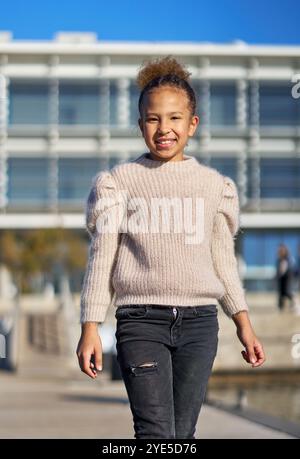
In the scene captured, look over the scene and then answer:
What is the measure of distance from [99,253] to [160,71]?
68cm

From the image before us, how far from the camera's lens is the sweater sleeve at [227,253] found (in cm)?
409

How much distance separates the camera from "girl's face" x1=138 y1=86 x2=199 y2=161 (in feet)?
13.2

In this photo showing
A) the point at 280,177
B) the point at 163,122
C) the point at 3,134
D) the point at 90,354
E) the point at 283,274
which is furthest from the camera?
the point at 280,177

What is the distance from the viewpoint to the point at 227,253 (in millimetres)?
4109

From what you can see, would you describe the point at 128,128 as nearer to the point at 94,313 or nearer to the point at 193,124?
the point at 193,124

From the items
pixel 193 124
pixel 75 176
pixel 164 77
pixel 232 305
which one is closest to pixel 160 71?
pixel 164 77

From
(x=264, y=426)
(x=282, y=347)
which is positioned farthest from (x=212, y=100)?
(x=264, y=426)

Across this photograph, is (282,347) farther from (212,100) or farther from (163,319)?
(212,100)

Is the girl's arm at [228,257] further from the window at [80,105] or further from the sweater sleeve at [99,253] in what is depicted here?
the window at [80,105]

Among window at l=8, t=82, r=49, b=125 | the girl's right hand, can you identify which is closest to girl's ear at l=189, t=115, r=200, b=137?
the girl's right hand

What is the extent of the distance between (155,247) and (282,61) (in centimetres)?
5975

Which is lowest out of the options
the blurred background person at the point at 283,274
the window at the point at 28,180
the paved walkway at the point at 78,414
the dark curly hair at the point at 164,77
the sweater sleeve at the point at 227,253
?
the paved walkway at the point at 78,414

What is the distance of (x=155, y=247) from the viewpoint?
393 cm

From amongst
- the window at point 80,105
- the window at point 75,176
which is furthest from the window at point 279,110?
the window at point 75,176
